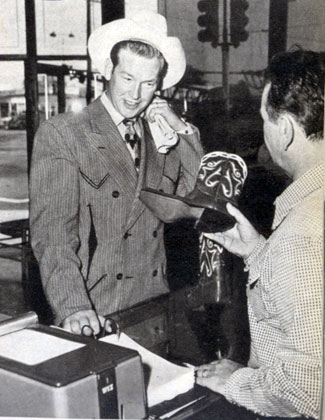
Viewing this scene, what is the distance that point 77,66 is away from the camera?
2639 millimetres

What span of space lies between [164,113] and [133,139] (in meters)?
0.15

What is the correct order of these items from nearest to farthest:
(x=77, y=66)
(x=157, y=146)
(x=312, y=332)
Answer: (x=312, y=332) → (x=157, y=146) → (x=77, y=66)

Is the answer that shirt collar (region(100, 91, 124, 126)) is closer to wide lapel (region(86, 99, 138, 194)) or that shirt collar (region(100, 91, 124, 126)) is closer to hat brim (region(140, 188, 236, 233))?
wide lapel (region(86, 99, 138, 194))

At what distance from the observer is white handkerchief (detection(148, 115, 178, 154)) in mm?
1824

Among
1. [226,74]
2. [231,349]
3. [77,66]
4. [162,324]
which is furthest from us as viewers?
[77,66]

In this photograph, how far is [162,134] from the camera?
6.00 ft

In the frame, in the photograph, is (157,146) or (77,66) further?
(77,66)

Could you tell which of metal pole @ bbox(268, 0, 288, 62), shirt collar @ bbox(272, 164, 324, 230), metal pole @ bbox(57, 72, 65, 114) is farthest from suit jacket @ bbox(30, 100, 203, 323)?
metal pole @ bbox(57, 72, 65, 114)

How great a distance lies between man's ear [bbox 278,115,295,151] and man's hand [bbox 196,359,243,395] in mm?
446

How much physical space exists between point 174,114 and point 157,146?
0.14 m

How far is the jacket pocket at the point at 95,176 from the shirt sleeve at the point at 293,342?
2.66 ft

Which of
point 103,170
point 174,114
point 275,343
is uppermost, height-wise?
point 174,114

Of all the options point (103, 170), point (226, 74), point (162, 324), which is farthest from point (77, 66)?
point (162, 324)

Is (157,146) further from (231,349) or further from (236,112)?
(231,349)
